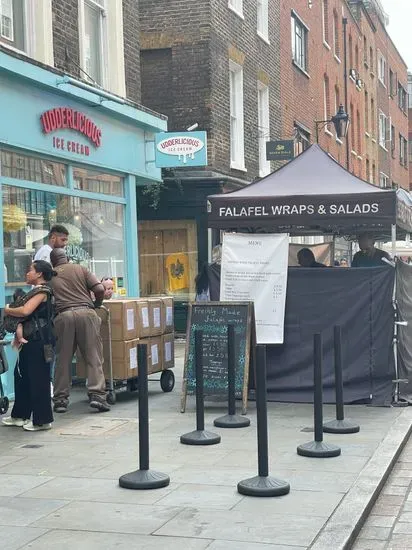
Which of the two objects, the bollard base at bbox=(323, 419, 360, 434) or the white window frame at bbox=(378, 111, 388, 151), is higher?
the white window frame at bbox=(378, 111, 388, 151)

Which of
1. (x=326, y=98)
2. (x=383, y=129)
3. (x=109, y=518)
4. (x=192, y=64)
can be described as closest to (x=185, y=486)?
(x=109, y=518)

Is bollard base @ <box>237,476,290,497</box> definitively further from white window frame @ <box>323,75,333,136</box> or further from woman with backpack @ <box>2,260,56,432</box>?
white window frame @ <box>323,75,333,136</box>

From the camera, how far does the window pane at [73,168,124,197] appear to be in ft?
37.8

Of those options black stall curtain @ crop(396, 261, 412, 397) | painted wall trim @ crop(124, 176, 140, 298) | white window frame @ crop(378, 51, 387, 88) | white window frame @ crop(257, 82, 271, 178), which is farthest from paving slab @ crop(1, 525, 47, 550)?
white window frame @ crop(378, 51, 387, 88)

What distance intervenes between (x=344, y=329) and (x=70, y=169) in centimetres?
447

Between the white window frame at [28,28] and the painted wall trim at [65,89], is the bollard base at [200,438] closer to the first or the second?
the painted wall trim at [65,89]

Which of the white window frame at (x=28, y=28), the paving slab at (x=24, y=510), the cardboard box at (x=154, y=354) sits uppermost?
the white window frame at (x=28, y=28)

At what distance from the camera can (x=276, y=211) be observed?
9531 mm

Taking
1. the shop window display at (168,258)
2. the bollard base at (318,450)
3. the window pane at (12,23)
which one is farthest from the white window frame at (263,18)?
the bollard base at (318,450)

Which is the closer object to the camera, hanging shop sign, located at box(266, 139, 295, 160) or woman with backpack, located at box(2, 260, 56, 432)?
woman with backpack, located at box(2, 260, 56, 432)

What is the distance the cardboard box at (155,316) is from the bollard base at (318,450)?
3509mm

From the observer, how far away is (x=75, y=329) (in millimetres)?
8812

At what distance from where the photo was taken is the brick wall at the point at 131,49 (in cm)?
1331

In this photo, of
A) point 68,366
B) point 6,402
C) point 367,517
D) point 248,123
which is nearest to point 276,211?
point 68,366
